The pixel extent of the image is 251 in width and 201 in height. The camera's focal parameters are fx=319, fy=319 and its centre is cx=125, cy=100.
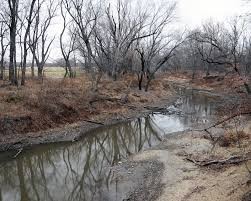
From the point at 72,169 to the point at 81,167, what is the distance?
50 centimetres

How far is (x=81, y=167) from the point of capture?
1617cm

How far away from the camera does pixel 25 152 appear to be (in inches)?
717

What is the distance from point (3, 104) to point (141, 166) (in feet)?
36.5

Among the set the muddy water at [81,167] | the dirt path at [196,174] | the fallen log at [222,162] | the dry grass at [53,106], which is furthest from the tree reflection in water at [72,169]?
the fallen log at [222,162]

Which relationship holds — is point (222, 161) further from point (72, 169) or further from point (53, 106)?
point (53, 106)

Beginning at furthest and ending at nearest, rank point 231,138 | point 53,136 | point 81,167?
point 53,136
point 231,138
point 81,167

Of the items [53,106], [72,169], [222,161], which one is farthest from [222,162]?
[53,106]

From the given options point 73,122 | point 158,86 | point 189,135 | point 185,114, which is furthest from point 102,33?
point 189,135

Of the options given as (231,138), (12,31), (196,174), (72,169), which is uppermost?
(12,31)

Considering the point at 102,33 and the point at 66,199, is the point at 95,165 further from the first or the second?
the point at 102,33

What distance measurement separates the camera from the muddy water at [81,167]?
13119mm

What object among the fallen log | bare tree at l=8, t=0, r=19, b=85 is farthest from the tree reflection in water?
bare tree at l=8, t=0, r=19, b=85

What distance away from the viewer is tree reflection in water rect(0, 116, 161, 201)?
13.1 metres

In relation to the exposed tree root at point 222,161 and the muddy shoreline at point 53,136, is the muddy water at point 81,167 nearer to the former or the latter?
the muddy shoreline at point 53,136
